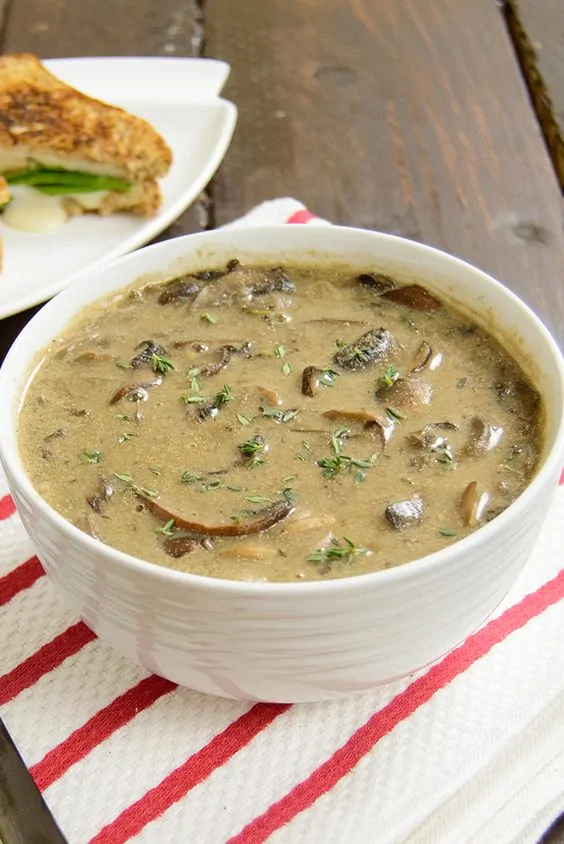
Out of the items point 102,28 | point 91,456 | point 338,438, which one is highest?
point 338,438

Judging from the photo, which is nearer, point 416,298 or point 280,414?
point 280,414

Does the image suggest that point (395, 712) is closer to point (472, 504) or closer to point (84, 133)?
point (472, 504)

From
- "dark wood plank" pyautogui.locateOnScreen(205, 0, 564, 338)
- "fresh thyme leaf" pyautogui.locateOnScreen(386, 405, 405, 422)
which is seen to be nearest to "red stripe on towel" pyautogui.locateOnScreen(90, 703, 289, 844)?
"fresh thyme leaf" pyautogui.locateOnScreen(386, 405, 405, 422)

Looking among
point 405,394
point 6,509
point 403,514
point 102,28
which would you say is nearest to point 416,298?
point 405,394

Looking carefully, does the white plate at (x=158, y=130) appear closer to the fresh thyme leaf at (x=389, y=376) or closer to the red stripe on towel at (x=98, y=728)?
the fresh thyme leaf at (x=389, y=376)

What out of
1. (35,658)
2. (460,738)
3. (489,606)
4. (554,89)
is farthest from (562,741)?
(554,89)

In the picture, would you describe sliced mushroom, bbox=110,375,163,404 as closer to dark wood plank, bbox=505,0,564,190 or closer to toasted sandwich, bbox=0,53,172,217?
toasted sandwich, bbox=0,53,172,217
